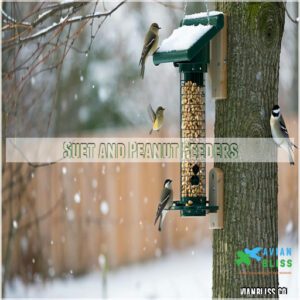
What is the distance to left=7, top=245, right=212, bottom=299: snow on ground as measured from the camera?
32.0ft

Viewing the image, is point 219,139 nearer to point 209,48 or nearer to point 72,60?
point 209,48

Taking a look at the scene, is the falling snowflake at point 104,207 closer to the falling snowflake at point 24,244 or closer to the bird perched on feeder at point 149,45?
the falling snowflake at point 24,244

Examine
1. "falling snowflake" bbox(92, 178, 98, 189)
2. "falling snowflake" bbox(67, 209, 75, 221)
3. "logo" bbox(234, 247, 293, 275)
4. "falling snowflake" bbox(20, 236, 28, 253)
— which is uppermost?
"falling snowflake" bbox(92, 178, 98, 189)

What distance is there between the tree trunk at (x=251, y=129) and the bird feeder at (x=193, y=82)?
0.17 meters

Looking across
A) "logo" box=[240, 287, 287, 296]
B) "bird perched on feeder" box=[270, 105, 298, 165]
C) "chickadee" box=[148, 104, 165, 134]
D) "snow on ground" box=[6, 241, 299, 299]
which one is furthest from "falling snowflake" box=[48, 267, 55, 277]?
"bird perched on feeder" box=[270, 105, 298, 165]

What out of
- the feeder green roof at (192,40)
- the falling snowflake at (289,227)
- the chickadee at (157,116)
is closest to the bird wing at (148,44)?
the feeder green roof at (192,40)

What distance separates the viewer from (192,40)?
507cm

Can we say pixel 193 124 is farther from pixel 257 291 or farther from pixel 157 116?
pixel 257 291

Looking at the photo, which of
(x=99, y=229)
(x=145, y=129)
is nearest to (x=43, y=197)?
(x=99, y=229)

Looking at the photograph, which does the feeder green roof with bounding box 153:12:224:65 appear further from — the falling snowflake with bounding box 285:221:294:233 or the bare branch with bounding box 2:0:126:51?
the falling snowflake with bounding box 285:221:294:233

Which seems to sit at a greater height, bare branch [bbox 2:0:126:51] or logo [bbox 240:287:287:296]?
bare branch [bbox 2:0:126:51]

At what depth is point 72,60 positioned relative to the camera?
11344 millimetres

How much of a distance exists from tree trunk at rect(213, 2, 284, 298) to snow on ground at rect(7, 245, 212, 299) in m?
3.90

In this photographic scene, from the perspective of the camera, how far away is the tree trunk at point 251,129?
4.96 meters
